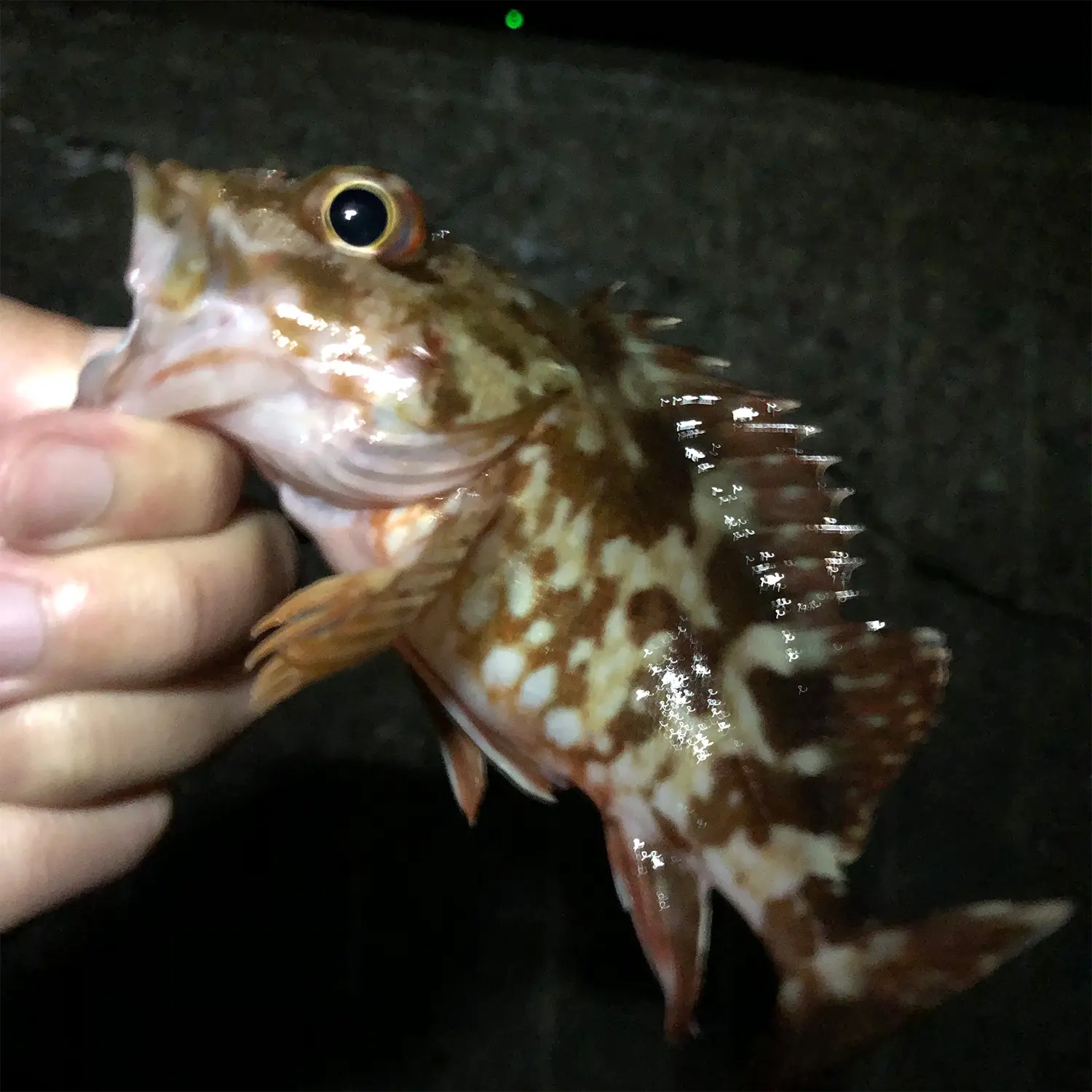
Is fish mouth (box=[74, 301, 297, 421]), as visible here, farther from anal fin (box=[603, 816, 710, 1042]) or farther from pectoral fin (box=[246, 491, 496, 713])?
anal fin (box=[603, 816, 710, 1042])

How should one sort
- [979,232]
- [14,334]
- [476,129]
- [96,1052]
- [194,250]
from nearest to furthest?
[194,250]
[14,334]
[96,1052]
[476,129]
[979,232]

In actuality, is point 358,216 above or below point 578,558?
above

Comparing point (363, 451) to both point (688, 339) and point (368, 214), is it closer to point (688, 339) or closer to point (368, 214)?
point (368, 214)

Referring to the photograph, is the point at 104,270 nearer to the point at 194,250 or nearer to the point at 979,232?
the point at 194,250

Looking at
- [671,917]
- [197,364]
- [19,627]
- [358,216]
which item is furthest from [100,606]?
[671,917]

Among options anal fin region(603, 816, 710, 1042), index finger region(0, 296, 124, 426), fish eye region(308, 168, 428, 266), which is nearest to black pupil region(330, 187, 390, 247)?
fish eye region(308, 168, 428, 266)

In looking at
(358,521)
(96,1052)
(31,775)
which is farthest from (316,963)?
(358,521)

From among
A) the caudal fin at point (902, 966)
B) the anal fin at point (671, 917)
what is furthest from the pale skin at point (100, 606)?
the caudal fin at point (902, 966)
